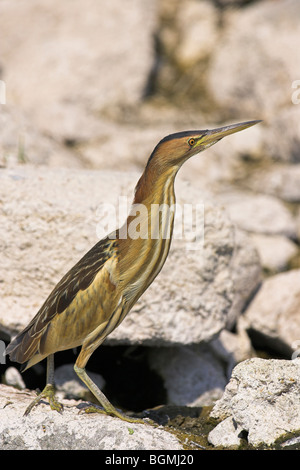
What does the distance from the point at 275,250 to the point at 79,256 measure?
2.48m

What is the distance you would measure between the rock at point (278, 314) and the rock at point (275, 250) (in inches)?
25.6

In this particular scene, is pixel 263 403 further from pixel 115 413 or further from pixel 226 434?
pixel 115 413

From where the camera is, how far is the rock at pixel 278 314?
4914mm

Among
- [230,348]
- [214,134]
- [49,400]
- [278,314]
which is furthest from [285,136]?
[49,400]

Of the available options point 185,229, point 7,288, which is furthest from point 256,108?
point 7,288

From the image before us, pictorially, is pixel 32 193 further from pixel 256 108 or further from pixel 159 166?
pixel 256 108

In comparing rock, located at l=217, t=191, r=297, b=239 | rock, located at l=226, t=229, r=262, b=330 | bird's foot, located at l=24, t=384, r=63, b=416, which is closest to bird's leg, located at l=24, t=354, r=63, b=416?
bird's foot, located at l=24, t=384, r=63, b=416

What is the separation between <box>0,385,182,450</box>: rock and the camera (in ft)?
10.2

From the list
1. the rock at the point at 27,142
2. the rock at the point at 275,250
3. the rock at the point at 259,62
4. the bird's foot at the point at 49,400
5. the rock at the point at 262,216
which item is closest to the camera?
the bird's foot at the point at 49,400

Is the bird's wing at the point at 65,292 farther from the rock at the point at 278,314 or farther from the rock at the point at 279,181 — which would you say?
the rock at the point at 279,181

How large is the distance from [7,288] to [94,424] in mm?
1283

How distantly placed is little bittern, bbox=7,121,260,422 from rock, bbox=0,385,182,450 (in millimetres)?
103

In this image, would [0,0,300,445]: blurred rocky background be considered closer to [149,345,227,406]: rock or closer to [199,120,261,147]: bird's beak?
[149,345,227,406]: rock

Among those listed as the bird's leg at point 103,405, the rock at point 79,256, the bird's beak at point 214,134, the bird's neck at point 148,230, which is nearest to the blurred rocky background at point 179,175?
the rock at point 79,256
